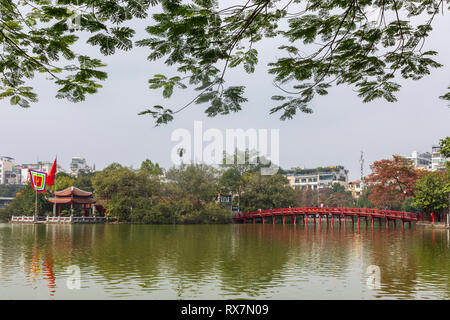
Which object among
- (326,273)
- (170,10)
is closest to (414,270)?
(326,273)

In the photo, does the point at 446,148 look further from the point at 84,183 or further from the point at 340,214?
the point at 84,183

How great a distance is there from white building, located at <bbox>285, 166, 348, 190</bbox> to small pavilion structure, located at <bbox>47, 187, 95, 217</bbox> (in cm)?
5698

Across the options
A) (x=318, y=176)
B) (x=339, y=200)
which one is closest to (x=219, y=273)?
(x=339, y=200)

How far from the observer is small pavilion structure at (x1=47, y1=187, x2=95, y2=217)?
41031 mm

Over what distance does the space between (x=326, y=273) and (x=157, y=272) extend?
12.9 ft

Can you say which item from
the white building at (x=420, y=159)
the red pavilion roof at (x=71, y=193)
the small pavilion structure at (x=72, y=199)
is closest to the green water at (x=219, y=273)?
the small pavilion structure at (x=72, y=199)

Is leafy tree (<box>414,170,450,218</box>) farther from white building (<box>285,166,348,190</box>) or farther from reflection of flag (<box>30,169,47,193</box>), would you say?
white building (<box>285,166,348,190</box>)

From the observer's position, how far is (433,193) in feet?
104

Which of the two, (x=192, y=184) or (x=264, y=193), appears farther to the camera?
(x=264, y=193)

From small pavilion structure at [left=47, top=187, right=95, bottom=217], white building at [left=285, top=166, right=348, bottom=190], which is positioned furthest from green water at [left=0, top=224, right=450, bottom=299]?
white building at [left=285, top=166, right=348, bottom=190]

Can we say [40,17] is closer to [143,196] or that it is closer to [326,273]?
[326,273]

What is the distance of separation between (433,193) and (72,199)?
30.8m

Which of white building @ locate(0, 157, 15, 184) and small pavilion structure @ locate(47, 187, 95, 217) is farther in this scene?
white building @ locate(0, 157, 15, 184)
